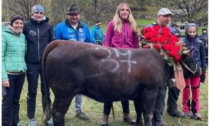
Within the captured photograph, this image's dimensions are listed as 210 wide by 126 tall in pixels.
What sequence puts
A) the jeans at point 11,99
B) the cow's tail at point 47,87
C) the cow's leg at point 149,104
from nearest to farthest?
the cow's tail at point 47,87 → the cow's leg at point 149,104 → the jeans at point 11,99

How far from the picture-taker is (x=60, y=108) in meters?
4.45

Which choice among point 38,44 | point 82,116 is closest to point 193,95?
point 82,116

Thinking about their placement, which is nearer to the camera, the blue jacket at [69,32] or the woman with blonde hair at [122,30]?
the woman with blonde hair at [122,30]

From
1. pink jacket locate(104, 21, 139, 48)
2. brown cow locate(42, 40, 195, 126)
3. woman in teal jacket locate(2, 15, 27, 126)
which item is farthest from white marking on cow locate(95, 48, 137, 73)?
woman in teal jacket locate(2, 15, 27, 126)

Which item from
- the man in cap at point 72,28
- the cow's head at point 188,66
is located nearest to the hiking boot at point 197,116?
the cow's head at point 188,66

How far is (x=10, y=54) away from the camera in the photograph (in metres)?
4.54

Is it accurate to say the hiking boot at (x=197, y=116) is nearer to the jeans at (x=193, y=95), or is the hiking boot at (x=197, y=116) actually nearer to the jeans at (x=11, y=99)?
the jeans at (x=193, y=95)

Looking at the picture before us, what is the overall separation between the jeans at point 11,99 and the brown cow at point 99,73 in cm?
49

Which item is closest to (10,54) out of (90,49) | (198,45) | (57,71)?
(57,71)

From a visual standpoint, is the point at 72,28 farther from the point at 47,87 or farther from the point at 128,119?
the point at 128,119

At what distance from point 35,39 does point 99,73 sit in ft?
4.09

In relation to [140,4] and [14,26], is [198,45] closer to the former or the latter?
[14,26]

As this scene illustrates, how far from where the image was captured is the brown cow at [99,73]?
4.22 metres

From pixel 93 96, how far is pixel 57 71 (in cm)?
60
